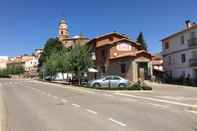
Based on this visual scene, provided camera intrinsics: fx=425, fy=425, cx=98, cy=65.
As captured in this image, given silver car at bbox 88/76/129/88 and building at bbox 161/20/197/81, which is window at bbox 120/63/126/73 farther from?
silver car at bbox 88/76/129/88

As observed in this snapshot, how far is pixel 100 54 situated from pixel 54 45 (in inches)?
1901

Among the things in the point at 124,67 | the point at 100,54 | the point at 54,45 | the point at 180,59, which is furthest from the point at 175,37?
A: the point at 54,45

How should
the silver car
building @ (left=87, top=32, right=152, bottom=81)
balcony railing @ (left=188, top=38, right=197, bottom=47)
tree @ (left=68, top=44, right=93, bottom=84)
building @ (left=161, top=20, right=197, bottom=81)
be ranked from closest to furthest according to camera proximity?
the silver car
balcony railing @ (left=188, top=38, right=197, bottom=47)
building @ (left=161, top=20, right=197, bottom=81)
tree @ (left=68, top=44, right=93, bottom=84)
building @ (left=87, top=32, right=152, bottom=81)

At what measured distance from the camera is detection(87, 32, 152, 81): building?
6625 centimetres

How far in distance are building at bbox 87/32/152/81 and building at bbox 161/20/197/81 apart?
3.62 m

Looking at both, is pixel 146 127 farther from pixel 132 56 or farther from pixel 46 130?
pixel 132 56

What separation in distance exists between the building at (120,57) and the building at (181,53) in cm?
362

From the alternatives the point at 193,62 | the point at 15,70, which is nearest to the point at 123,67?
the point at 193,62

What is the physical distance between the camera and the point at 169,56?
228ft

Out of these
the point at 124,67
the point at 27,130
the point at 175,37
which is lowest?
the point at 27,130

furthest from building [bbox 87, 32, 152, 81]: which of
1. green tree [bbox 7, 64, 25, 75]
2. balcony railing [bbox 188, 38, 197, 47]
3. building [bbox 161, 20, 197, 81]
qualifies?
green tree [bbox 7, 64, 25, 75]

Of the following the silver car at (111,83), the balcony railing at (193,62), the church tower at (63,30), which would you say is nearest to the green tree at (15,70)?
the church tower at (63,30)

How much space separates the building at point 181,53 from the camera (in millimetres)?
59750

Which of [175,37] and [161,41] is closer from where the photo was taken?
[175,37]
